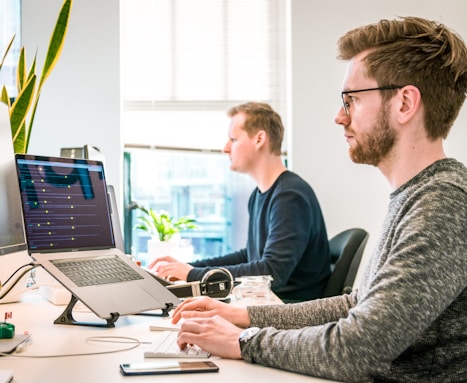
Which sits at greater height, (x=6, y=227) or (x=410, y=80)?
(x=410, y=80)

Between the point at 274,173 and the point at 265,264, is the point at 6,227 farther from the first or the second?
the point at 274,173

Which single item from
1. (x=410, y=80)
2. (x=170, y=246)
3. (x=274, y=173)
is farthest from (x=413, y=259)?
(x=170, y=246)

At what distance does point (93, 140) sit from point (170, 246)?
0.79m

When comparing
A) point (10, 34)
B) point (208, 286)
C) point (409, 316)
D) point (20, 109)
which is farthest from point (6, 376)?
point (10, 34)

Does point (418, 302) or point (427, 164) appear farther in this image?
point (427, 164)

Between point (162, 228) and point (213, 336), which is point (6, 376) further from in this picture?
point (162, 228)

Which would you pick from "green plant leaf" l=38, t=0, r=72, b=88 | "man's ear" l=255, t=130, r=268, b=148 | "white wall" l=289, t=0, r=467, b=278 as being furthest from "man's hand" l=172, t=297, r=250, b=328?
"white wall" l=289, t=0, r=467, b=278

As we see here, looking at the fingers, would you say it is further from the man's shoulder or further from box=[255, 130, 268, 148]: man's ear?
box=[255, 130, 268, 148]: man's ear

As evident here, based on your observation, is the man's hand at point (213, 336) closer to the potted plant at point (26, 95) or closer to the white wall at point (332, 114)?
the potted plant at point (26, 95)

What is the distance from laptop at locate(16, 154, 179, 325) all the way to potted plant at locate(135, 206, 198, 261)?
187cm

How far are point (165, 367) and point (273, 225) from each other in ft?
5.08

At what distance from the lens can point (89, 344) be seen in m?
1.37

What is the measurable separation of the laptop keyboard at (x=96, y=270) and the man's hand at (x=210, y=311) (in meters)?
0.24

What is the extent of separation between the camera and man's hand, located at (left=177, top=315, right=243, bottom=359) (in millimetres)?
1233
